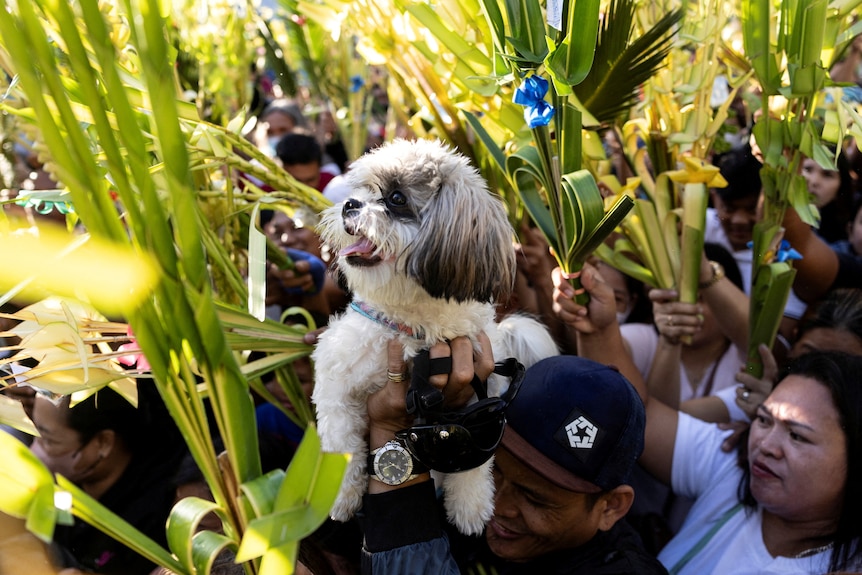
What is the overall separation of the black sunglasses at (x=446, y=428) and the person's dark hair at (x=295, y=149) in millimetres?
2997

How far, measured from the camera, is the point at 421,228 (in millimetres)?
1302

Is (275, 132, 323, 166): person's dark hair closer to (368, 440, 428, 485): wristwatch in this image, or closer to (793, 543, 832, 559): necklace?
(368, 440, 428, 485): wristwatch

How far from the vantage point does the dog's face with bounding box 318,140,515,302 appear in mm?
1275

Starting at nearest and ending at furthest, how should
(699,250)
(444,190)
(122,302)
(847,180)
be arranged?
(122,302) → (444,190) → (699,250) → (847,180)

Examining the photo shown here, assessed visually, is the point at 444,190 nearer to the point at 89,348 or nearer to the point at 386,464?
the point at 386,464

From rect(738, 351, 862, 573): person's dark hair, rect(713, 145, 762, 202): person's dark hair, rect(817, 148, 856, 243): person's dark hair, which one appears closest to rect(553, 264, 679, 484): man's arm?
rect(738, 351, 862, 573): person's dark hair

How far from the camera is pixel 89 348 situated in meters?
1.35

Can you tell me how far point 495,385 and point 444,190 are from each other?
43cm

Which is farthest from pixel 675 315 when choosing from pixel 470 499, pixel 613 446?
pixel 470 499

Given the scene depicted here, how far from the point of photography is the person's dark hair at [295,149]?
160 inches

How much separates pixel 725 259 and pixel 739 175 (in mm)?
379

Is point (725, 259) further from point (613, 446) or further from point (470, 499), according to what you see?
point (470, 499)

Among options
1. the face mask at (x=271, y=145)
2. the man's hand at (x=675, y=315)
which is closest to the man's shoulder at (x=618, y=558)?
the man's hand at (x=675, y=315)

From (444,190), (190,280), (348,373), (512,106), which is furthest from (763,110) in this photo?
(190,280)
